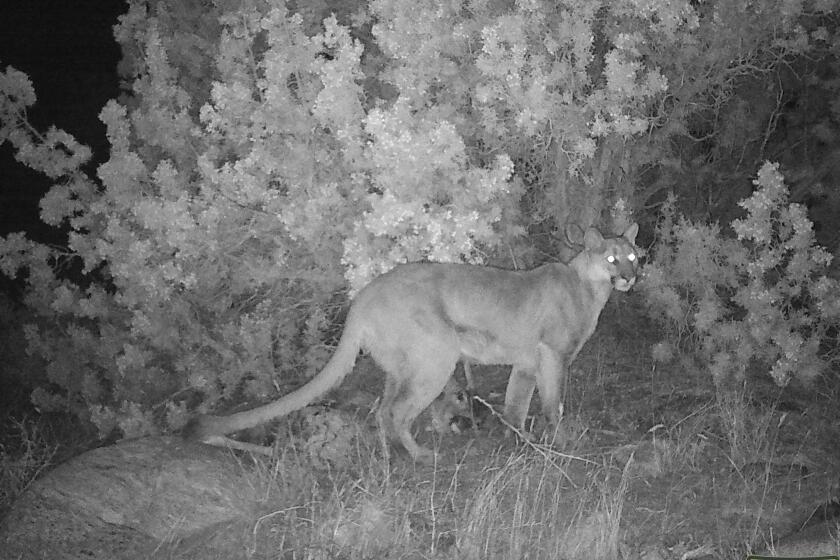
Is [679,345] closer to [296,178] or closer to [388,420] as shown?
[388,420]

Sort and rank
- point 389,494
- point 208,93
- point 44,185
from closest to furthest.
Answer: point 389,494, point 208,93, point 44,185

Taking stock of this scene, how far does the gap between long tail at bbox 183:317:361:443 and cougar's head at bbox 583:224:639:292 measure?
2.19 m

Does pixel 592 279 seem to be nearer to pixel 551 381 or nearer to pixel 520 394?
pixel 551 381

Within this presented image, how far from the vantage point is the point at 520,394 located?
708 cm

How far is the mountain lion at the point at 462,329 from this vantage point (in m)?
6.36

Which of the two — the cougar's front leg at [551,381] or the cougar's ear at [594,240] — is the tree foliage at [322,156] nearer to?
the cougar's ear at [594,240]

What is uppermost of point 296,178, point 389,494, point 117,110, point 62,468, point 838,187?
point 117,110

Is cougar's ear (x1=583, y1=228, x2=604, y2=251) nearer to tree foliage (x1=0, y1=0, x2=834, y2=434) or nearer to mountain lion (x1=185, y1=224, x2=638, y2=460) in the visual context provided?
mountain lion (x1=185, y1=224, x2=638, y2=460)

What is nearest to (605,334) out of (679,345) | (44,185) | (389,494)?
(679,345)

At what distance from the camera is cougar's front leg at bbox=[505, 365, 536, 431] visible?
7066mm

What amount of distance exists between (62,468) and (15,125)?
4.18 m

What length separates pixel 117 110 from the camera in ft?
25.3

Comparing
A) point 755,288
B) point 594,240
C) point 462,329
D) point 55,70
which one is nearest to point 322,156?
point 462,329

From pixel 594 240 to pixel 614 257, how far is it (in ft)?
0.71
